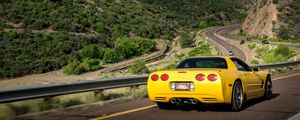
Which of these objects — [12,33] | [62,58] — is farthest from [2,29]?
[62,58]

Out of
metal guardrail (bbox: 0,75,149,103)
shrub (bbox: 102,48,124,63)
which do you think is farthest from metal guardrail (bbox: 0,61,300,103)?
shrub (bbox: 102,48,124,63)

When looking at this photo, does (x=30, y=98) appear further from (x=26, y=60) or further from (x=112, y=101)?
(x=26, y=60)

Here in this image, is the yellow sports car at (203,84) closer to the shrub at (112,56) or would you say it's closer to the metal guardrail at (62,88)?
the metal guardrail at (62,88)

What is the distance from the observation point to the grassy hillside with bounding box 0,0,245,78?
53500 mm

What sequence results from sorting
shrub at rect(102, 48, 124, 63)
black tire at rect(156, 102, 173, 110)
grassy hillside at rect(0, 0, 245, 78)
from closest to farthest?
black tire at rect(156, 102, 173, 110)
grassy hillside at rect(0, 0, 245, 78)
shrub at rect(102, 48, 124, 63)

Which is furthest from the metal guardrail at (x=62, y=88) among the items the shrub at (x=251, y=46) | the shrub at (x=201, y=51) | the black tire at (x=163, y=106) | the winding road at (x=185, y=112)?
the shrub at (x=251, y=46)

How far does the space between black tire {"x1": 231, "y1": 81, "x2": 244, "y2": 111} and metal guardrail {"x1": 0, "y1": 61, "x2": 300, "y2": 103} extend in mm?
3702

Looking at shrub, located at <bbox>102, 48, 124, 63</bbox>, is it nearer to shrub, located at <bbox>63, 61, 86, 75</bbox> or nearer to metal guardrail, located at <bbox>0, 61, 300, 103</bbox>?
shrub, located at <bbox>63, 61, 86, 75</bbox>

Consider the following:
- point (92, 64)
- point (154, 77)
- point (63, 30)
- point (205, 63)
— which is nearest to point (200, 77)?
point (154, 77)

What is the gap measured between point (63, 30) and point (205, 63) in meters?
59.0

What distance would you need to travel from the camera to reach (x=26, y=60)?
52.0 metres

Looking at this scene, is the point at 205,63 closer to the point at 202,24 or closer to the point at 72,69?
the point at 72,69

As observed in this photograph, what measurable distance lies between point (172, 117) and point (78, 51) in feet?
181

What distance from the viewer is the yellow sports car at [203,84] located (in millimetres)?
8938
